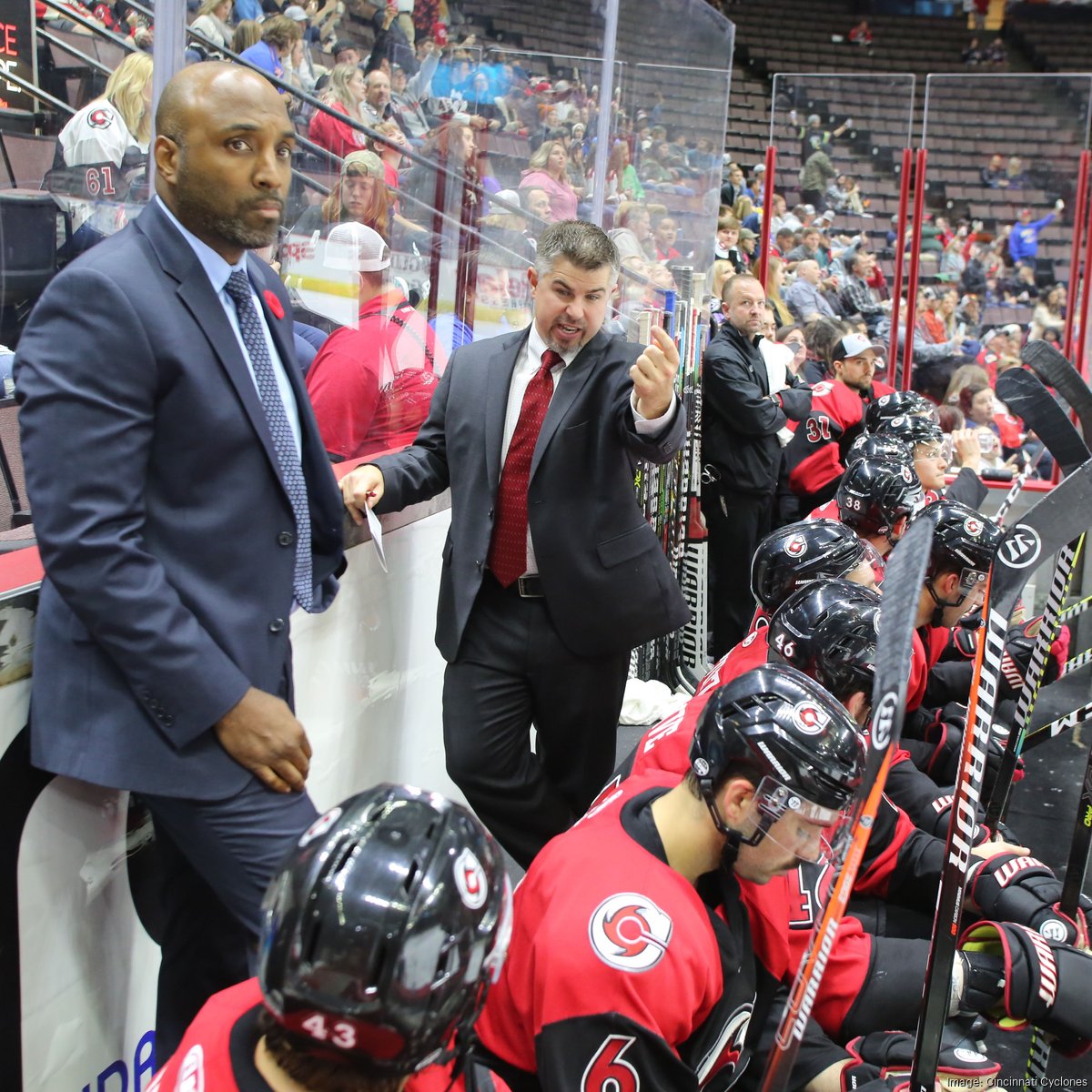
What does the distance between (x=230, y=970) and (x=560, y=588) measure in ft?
3.60

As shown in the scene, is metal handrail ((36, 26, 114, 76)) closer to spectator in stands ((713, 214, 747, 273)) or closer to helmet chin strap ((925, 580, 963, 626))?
helmet chin strap ((925, 580, 963, 626))

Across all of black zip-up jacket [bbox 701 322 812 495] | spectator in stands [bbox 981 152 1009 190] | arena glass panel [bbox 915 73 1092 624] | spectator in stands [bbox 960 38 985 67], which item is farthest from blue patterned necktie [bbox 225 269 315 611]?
spectator in stands [bbox 960 38 985 67]

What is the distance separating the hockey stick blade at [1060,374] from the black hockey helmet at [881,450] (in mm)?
1119

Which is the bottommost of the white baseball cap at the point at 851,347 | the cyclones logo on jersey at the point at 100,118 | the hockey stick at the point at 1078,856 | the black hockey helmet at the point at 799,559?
the hockey stick at the point at 1078,856

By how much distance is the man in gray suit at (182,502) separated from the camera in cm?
158

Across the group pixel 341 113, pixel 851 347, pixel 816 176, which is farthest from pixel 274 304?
pixel 816 176

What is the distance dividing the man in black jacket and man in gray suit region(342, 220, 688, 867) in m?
2.45

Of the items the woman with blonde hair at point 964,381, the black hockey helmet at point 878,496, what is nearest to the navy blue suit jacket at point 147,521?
the black hockey helmet at point 878,496

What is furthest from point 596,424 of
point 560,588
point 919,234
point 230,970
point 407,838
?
point 919,234

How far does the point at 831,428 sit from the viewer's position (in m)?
5.79

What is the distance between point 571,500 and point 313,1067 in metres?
1.79

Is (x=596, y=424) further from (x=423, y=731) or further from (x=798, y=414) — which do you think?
(x=798, y=414)

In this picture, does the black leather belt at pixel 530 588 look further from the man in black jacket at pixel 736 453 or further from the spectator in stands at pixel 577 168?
the man in black jacket at pixel 736 453

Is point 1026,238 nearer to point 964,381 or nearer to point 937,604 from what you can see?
point 964,381
